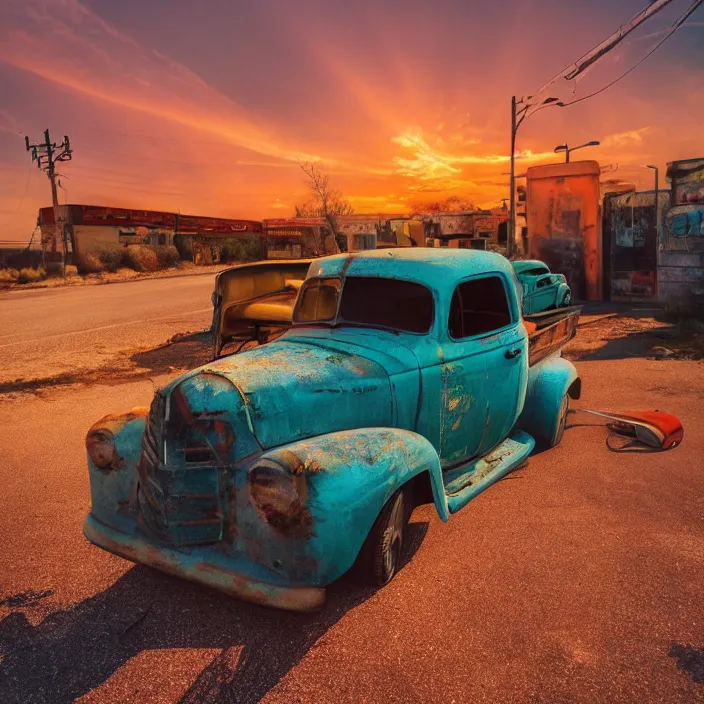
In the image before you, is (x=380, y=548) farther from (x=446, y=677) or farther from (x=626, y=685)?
(x=626, y=685)

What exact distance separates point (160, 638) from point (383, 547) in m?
1.13

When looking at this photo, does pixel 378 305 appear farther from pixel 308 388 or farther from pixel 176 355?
pixel 176 355

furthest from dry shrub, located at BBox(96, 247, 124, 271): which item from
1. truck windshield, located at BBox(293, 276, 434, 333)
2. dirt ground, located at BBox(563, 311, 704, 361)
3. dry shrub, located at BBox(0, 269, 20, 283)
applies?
truck windshield, located at BBox(293, 276, 434, 333)

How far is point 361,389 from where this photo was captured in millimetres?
3254

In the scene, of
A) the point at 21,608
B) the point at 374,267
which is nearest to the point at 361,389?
the point at 374,267

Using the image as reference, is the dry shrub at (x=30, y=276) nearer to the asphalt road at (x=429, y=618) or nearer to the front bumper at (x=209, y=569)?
the asphalt road at (x=429, y=618)

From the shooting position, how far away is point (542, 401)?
509cm

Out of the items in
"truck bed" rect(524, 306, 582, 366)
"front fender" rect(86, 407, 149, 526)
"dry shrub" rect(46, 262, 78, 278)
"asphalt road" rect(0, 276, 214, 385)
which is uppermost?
"dry shrub" rect(46, 262, 78, 278)

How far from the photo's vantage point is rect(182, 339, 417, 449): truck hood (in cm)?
294

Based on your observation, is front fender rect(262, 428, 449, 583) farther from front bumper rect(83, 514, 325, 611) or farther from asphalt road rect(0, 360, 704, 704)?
asphalt road rect(0, 360, 704, 704)

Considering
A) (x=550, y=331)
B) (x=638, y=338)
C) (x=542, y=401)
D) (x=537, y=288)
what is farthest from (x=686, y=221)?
(x=542, y=401)

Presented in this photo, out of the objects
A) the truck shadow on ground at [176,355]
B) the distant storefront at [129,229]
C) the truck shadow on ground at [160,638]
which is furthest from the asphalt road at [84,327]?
the distant storefront at [129,229]

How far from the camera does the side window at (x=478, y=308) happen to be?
157 inches

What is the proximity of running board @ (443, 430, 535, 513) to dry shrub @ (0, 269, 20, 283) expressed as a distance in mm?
34865
